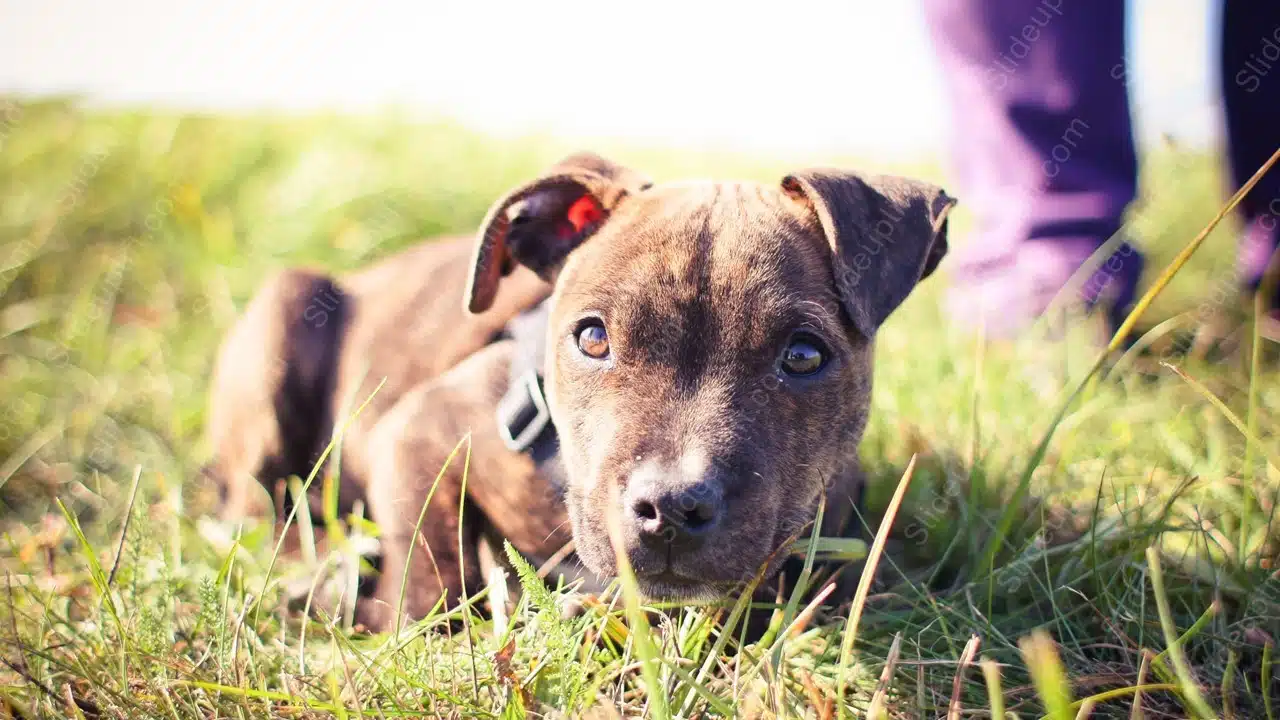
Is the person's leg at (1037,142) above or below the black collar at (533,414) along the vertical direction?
above

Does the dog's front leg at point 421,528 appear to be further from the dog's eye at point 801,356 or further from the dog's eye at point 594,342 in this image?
the dog's eye at point 801,356

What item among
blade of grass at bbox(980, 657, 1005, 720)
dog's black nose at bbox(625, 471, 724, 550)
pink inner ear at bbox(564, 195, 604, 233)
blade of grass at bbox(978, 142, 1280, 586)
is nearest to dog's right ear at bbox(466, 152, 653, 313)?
pink inner ear at bbox(564, 195, 604, 233)

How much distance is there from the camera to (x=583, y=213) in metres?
3.28

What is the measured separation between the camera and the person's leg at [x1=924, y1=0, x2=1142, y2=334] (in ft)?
14.7

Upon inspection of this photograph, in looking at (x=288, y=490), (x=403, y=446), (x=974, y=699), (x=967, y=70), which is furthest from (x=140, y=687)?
(x=967, y=70)

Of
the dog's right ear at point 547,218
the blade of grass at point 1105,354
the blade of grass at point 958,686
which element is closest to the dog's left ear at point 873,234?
the blade of grass at point 1105,354

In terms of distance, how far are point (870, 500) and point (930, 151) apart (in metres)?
8.19

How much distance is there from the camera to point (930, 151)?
35.3ft

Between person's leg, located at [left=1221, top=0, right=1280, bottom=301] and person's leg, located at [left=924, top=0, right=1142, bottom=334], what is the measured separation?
0.47 meters

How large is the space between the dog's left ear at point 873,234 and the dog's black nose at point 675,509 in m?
0.82

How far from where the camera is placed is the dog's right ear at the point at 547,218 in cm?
313

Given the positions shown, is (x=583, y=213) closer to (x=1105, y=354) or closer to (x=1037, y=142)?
(x=1105, y=354)

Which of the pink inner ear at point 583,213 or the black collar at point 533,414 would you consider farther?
the pink inner ear at point 583,213

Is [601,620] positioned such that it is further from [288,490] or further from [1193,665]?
[288,490]
